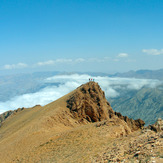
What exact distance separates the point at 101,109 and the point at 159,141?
3275 centimetres

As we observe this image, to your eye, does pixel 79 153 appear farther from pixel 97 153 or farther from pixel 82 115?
pixel 82 115

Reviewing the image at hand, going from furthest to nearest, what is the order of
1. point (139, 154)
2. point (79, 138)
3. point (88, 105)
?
point (88, 105) < point (79, 138) < point (139, 154)

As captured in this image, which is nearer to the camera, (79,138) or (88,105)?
(79,138)

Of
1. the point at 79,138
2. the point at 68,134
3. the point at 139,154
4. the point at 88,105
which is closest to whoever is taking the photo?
the point at 139,154

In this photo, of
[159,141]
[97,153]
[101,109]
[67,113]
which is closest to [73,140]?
[97,153]

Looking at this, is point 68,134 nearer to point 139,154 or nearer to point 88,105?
point 139,154

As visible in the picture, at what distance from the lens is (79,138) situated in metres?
28.5

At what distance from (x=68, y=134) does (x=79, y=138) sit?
3.52 metres

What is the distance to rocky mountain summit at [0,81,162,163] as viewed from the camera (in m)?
20.2

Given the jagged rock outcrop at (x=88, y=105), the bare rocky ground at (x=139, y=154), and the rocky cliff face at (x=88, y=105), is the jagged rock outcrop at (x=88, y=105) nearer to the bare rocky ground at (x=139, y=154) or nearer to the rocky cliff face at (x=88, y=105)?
the rocky cliff face at (x=88, y=105)

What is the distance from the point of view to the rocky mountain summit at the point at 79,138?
66.4 feet

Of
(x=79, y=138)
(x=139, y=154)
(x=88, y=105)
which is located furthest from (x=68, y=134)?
(x=88, y=105)

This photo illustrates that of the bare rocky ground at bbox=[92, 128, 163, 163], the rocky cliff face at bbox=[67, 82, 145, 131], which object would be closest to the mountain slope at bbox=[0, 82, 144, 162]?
the rocky cliff face at bbox=[67, 82, 145, 131]

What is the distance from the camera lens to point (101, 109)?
50.8 meters
